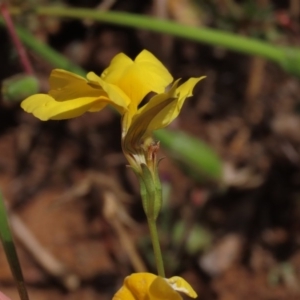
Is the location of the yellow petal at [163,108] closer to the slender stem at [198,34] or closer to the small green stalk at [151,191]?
the small green stalk at [151,191]

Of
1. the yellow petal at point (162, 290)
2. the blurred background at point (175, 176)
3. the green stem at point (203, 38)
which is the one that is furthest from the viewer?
the blurred background at point (175, 176)

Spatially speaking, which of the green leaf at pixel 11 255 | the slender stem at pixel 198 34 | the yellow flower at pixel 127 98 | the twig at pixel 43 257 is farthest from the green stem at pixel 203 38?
the green leaf at pixel 11 255

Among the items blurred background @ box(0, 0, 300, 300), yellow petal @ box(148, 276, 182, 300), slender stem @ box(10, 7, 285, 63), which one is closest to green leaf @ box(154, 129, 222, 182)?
blurred background @ box(0, 0, 300, 300)

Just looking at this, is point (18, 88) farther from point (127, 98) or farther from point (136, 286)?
point (136, 286)

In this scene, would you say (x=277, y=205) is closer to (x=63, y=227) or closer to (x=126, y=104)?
(x=63, y=227)

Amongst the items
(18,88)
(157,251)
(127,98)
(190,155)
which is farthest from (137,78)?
(190,155)

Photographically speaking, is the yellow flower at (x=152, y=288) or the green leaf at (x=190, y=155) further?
the green leaf at (x=190, y=155)

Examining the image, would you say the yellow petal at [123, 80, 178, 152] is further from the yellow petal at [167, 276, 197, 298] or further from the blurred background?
the blurred background
